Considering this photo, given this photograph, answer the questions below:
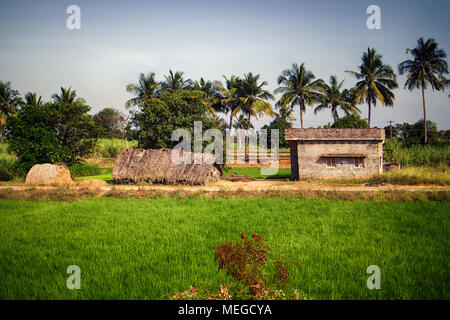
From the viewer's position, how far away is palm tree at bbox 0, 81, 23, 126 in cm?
3509

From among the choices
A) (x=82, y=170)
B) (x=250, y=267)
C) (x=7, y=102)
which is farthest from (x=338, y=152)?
(x=7, y=102)

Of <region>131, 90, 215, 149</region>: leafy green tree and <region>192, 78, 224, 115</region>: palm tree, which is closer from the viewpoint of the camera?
<region>131, 90, 215, 149</region>: leafy green tree

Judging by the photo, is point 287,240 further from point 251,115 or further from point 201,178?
point 251,115

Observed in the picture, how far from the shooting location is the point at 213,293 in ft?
11.9

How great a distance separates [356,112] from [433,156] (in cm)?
1290

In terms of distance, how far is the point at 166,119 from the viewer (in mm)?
18750

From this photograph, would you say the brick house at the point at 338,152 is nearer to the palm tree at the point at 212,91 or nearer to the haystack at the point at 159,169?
the haystack at the point at 159,169

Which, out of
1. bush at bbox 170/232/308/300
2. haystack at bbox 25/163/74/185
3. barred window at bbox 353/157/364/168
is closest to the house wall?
barred window at bbox 353/157/364/168

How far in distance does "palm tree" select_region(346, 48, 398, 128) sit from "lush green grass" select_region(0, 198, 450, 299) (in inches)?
859

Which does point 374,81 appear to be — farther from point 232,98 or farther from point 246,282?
point 246,282

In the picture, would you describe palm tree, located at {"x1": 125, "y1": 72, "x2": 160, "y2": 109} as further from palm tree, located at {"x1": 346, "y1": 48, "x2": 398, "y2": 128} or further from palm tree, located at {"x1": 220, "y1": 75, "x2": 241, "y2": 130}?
palm tree, located at {"x1": 346, "y1": 48, "x2": 398, "y2": 128}

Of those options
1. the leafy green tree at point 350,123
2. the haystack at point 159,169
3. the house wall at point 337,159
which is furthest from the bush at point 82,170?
the leafy green tree at point 350,123
